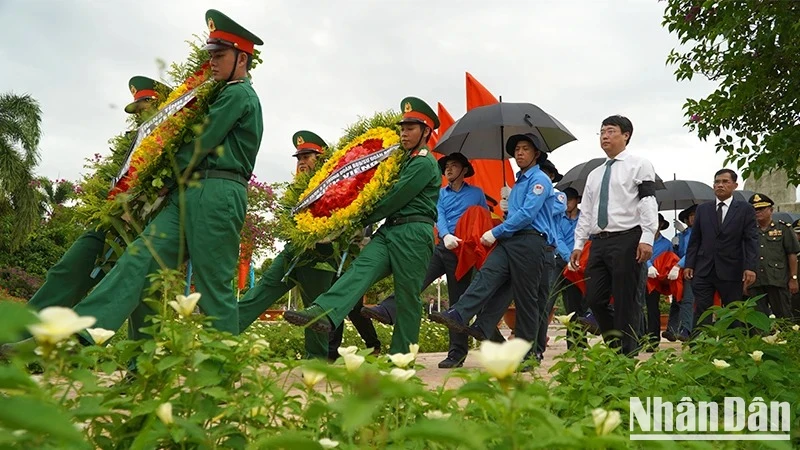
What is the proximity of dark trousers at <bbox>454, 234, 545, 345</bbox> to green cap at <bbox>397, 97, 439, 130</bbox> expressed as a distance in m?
1.25

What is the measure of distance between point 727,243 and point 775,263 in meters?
2.43

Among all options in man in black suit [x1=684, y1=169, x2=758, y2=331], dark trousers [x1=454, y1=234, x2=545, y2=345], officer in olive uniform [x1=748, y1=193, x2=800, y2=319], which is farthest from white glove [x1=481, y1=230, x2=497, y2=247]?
officer in olive uniform [x1=748, y1=193, x2=800, y2=319]

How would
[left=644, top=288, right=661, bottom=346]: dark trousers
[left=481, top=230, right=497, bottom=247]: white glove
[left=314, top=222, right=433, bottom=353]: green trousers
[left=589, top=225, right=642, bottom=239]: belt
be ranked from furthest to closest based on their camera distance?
[left=644, top=288, right=661, bottom=346]: dark trousers → [left=481, top=230, right=497, bottom=247]: white glove → [left=589, top=225, right=642, bottom=239]: belt → [left=314, top=222, right=433, bottom=353]: green trousers

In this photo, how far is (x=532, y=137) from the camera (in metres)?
6.69

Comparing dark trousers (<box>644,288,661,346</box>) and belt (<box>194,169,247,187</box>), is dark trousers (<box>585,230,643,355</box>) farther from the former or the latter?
dark trousers (<box>644,288,661,346</box>)

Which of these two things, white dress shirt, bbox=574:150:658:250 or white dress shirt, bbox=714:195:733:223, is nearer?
white dress shirt, bbox=574:150:658:250

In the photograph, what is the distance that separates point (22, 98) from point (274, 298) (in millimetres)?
26410

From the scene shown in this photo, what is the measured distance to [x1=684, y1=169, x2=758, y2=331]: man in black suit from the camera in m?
7.34

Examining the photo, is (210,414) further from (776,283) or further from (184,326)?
(776,283)

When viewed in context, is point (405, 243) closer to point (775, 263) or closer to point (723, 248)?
point (723, 248)

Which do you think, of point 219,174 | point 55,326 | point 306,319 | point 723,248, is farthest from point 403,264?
point 55,326

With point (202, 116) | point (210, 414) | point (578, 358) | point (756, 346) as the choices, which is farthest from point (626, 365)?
point (202, 116)

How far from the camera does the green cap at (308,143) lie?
733 centimetres

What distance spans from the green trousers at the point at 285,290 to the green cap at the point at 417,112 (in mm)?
1383
